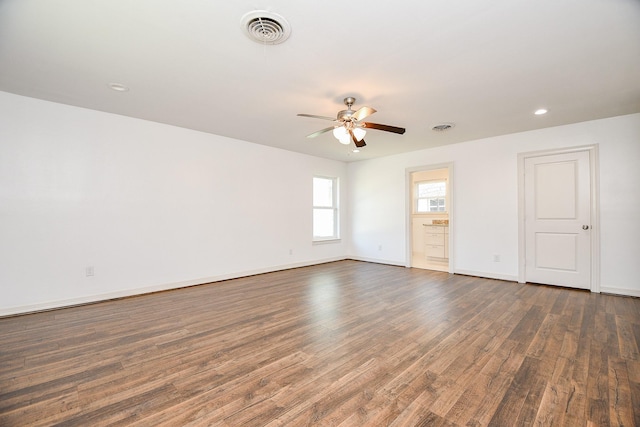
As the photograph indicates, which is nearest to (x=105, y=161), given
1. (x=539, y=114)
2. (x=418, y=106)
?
(x=418, y=106)

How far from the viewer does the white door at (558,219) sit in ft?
13.4

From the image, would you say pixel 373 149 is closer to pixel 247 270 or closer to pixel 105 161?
pixel 247 270

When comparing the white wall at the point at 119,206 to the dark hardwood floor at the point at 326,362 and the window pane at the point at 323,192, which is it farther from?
the window pane at the point at 323,192

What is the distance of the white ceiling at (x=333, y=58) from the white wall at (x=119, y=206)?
419 millimetres

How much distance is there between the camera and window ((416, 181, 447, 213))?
7.21 metres

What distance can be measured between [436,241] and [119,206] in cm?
647

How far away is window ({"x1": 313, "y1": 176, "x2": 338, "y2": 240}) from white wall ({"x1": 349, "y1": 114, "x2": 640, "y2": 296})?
47 cm

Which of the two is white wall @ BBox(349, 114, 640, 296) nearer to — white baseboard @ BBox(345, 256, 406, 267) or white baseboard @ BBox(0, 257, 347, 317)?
white baseboard @ BBox(345, 256, 406, 267)

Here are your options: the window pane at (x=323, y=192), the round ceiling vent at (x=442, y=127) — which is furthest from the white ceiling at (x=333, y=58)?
the window pane at (x=323, y=192)

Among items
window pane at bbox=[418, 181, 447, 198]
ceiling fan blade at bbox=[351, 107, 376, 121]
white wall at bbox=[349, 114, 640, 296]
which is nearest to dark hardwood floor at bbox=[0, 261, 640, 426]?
white wall at bbox=[349, 114, 640, 296]

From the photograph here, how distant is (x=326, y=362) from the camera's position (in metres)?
2.09

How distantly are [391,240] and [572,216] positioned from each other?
10.1ft

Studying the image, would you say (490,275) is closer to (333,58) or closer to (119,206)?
(333,58)

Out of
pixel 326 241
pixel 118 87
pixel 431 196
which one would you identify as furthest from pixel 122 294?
pixel 431 196
